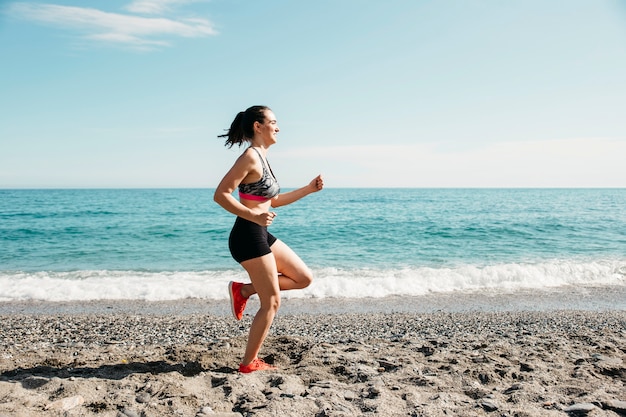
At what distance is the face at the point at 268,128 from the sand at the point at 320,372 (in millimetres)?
1920

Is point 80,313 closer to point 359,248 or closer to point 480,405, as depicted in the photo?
point 480,405

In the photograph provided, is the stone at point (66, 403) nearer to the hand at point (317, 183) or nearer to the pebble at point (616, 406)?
the hand at point (317, 183)

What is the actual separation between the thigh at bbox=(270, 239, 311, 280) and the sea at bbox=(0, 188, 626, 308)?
17.6 feet

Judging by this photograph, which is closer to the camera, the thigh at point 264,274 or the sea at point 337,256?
the thigh at point 264,274

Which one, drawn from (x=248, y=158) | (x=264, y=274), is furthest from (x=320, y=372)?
(x=248, y=158)

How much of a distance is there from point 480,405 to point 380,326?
350 cm

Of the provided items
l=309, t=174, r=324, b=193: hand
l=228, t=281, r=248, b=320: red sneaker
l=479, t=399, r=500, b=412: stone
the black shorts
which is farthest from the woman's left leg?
l=479, t=399, r=500, b=412: stone

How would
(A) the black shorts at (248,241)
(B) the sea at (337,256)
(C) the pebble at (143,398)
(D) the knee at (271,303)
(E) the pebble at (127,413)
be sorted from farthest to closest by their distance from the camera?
(B) the sea at (337,256) → (D) the knee at (271,303) → (A) the black shorts at (248,241) → (C) the pebble at (143,398) → (E) the pebble at (127,413)

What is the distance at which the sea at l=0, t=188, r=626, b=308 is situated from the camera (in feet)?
33.2

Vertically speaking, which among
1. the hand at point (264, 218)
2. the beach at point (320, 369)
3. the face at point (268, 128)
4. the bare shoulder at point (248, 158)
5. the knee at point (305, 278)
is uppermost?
the face at point (268, 128)

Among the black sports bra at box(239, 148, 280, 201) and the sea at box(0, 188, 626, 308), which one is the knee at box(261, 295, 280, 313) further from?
the sea at box(0, 188, 626, 308)

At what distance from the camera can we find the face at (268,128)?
3.83 m

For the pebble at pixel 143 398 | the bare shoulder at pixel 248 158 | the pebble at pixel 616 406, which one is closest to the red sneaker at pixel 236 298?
the pebble at pixel 143 398

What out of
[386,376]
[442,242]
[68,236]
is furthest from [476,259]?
[68,236]
